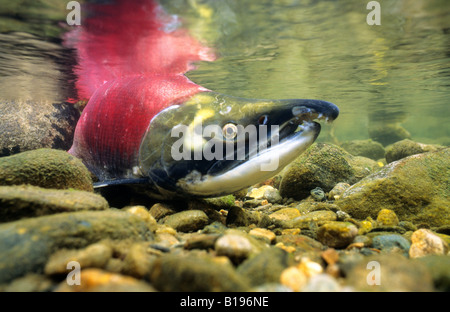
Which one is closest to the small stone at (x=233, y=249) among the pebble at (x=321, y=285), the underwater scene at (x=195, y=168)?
the underwater scene at (x=195, y=168)

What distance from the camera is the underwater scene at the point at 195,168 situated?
4.64ft

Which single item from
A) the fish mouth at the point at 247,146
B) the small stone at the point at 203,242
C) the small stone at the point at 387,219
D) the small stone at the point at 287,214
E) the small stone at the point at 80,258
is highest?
the fish mouth at the point at 247,146

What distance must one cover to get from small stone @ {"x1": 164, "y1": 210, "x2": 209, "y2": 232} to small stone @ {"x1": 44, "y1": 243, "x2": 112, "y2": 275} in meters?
1.09

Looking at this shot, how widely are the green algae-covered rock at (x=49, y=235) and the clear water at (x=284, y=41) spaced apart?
167 inches

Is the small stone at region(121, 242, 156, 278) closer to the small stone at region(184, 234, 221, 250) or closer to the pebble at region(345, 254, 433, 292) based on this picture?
the small stone at region(184, 234, 221, 250)

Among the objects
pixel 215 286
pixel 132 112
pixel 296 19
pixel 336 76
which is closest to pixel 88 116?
pixel 132 112

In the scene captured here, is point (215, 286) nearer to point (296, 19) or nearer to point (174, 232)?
point (174, 232)

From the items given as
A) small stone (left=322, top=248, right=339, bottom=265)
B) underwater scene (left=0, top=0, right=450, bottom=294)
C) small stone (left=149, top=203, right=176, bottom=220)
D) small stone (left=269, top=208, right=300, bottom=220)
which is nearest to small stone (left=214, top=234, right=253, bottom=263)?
underwater scene (left=0, top=0, right=450, bottom=294)

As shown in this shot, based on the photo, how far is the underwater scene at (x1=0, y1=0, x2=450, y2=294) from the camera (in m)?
1.41

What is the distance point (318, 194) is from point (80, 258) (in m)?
4.05

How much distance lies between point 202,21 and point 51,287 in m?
5.47

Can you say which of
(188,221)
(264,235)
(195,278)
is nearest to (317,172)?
(264,235)

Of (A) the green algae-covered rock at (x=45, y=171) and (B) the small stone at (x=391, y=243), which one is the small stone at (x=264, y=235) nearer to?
(B) the small stone at (x=391, y=243)
